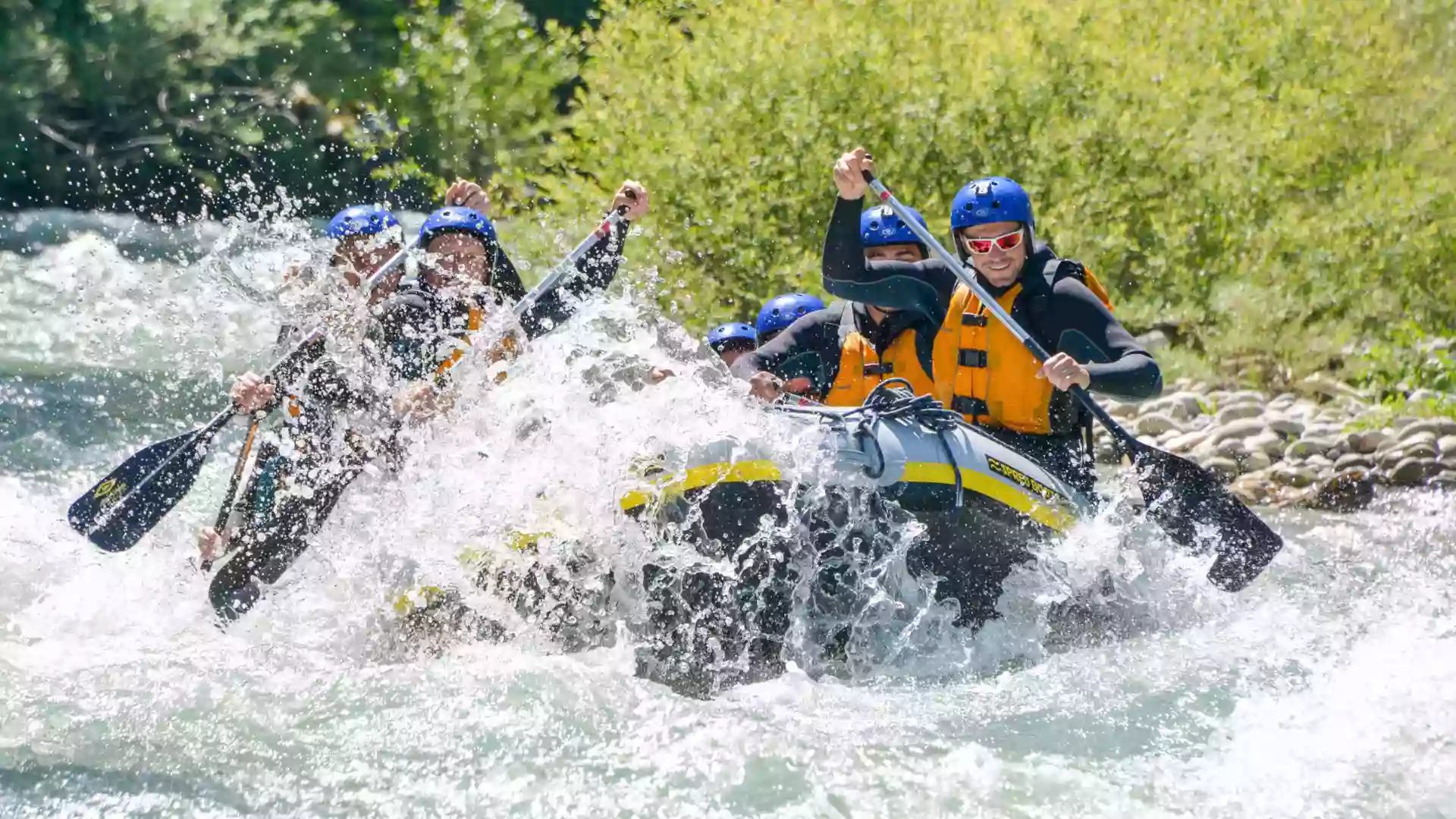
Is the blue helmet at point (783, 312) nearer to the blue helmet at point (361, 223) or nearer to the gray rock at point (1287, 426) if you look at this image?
the blue helmet at point (361, 223)

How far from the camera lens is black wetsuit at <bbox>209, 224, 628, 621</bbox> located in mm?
6324

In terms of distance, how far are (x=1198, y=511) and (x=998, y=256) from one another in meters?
1.17

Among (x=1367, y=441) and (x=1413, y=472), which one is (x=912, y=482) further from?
(x=1367, y=441)

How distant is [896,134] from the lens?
11.9 meters

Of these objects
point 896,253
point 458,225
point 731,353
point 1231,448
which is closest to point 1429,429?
point 1231,448

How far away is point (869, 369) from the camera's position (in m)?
7.10

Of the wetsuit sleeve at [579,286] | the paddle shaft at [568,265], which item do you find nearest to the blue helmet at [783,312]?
the wetsuit sleeve at [579,286]

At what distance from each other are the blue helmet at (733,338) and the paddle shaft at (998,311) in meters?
1.49

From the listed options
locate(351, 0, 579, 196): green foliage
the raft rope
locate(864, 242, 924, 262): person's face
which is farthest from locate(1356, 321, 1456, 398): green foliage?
locate(351, 0, 579, 196): green foliage

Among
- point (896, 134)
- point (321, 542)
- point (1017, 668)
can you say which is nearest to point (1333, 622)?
point (1017, 668)

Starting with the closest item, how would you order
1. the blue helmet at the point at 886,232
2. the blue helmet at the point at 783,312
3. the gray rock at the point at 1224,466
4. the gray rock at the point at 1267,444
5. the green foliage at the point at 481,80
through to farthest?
the blue helmet at the point at 886,232
the blue helmet at the point at 783,312
the gray rock at the point at 1224,466
the gray rock at the point at 1267,444
the green foliage at the point at 481,80

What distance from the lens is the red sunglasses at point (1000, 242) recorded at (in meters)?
6.40

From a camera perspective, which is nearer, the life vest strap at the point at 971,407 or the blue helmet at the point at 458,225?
the life vest strap at the point at 971,407

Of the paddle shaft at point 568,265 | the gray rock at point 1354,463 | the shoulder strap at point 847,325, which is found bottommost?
the gray rock at point 1354,463
